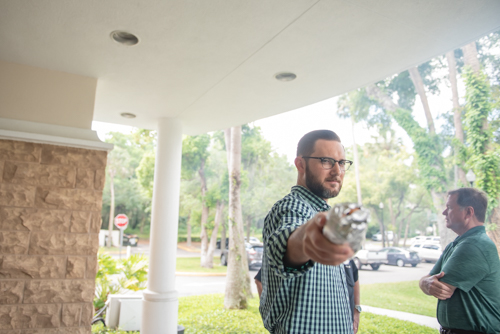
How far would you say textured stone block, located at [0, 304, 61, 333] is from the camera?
8.44 feet

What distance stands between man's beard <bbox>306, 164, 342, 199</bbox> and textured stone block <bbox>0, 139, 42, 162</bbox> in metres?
2.29

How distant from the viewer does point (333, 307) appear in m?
1.24

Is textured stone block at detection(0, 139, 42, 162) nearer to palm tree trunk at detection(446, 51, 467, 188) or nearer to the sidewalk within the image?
the sidewalk

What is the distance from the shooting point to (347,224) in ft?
2.14

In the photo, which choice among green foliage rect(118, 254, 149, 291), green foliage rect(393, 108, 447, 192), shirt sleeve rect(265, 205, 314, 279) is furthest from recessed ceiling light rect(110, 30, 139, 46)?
green foliage rect(393, 108, 447, 192)

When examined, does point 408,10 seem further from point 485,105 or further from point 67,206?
point 485,105

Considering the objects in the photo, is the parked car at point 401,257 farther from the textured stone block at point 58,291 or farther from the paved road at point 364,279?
the textured stone block at point 58,291

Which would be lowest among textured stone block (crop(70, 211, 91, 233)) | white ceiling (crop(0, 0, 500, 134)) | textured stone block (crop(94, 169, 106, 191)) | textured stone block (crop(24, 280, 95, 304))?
textured stone block (crop(24, 280, 95, 304))

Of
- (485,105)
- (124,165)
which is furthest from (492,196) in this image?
(124,165)

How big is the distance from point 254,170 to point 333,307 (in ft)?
47.1

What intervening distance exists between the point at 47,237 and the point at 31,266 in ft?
0.74

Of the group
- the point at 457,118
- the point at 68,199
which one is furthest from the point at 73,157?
the point at 457,118

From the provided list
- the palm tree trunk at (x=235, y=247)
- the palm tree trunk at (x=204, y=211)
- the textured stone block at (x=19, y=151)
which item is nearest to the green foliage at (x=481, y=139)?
the palm tree trunk at (x=235, y=247)

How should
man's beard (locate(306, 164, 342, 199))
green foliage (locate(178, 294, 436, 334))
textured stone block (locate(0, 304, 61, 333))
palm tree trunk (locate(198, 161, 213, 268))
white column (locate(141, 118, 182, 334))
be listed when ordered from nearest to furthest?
1. man's beard (locate(306, 164, 342, 199))
2. textured stone block (locate(0, 304, 61, 333))
3. white column (locate(141, 118, 182, 334))
4. green foliage (locate(178, 294, 436, 334))
5. palm tree trunk (locate(198, 161, 213, 268))
